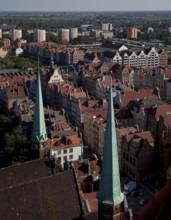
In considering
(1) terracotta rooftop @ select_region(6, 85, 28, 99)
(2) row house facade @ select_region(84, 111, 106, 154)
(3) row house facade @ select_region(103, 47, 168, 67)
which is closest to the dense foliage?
(2) row house facade @ select_region(84, 111, 106, 154)

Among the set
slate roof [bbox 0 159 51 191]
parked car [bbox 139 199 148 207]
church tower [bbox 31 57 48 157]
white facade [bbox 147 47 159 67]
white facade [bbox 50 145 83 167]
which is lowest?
parked car [bbox 139 199 148 207]

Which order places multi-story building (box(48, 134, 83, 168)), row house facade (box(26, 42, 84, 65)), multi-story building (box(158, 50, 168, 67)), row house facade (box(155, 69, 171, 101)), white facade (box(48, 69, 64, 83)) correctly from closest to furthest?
multi-story building (box(48, 134, 83, 168)) < row house facade (box(155, 69, 171, 101)) < white facade (box(48, 69, 64, 83)) < multi-story building (box(158, 50, 168, 67)) < row house facade (box(26, 42, 84, 65))

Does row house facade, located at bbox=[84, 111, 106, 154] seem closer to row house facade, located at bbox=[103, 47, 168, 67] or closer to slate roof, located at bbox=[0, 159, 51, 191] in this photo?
slate roof, located at bbox=[0, 159, 51, 191]

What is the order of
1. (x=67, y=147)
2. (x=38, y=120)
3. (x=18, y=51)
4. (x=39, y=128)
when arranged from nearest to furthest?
1. (x=38, y=120)
2. (x=39, y=128)
3. (x=67, y=147)
4. (x=18, y=51)

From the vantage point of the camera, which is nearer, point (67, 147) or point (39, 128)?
point (39, 128)

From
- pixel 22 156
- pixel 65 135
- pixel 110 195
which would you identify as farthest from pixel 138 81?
pixel 110 195

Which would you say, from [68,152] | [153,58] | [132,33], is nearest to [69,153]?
[68,152]

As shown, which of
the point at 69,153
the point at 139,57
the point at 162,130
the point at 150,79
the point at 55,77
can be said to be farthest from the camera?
the point at 139,57

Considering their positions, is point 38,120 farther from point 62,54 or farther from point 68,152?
point 62,54
